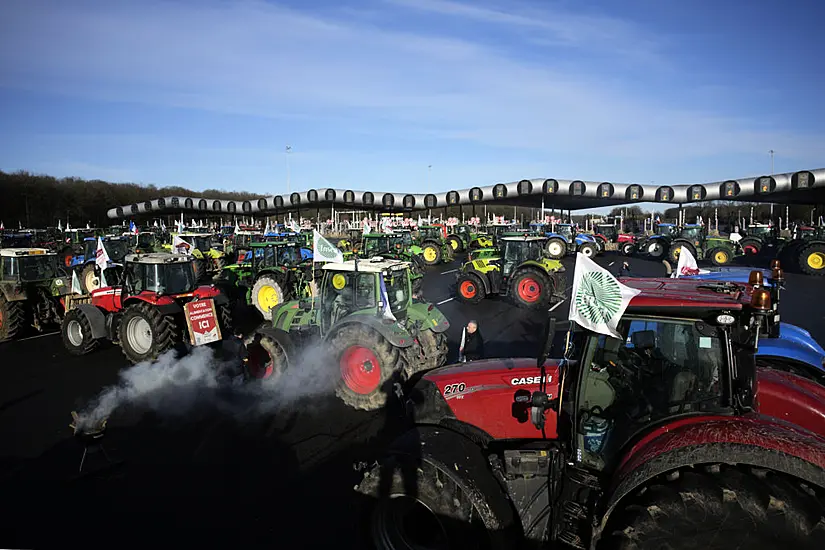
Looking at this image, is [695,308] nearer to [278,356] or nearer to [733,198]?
[278,356]

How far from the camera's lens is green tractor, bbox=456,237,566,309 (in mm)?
14352

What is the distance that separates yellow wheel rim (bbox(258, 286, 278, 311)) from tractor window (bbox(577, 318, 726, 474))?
38.4 ft

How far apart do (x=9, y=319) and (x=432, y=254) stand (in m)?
19.6

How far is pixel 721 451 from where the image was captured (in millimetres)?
2494

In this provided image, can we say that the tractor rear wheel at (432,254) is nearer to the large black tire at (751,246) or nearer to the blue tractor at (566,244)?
the blue tractor at (566,244)

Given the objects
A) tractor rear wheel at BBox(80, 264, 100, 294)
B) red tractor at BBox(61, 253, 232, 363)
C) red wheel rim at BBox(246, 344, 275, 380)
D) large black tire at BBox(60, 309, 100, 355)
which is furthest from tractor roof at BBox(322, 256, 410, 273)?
tractor rear wheel at BBox(80, 264, 100, 294)

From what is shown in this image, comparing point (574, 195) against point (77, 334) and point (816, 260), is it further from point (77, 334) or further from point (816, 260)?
point (77, 334)

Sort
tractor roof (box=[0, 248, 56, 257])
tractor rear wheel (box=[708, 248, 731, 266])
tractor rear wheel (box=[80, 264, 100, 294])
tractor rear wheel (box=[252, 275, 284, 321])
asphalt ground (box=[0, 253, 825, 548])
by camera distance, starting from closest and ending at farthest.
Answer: asphalt ground (box=[0, 253, 825, 548])
tractor roof (box=[0, 248, 56, 257])
tractor rear wheel (box=[252, 275, 284, 321])
tractor rear wheel (box=[80, 264, 100, 294])
tractor rear wheel (box=[708, 248, 731, 266])

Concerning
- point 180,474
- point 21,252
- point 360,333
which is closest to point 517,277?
point 360,333

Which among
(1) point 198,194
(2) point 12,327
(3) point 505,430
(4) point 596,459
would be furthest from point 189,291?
(1) point 198,194

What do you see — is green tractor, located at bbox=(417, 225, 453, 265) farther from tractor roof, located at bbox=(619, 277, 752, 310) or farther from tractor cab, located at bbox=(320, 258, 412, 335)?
tractor roof, located at bbox=(619, 277, 752, 310)

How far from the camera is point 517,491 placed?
3424 mm

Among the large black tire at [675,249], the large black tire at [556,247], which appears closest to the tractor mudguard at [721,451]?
the large black tire at [556,247]

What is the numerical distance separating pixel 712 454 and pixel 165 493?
15.1 feet
